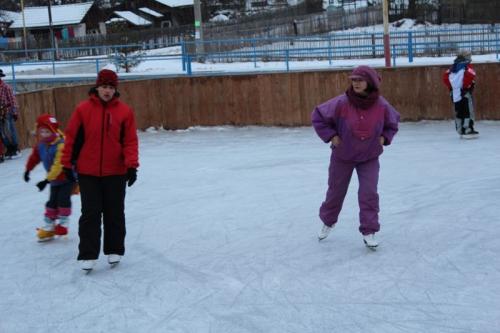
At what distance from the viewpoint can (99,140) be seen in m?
4.87

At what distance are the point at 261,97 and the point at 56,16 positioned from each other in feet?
161

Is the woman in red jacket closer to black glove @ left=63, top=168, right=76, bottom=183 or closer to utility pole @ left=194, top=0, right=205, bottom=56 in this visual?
black glove @ left=63, top=168, right=76, bottom=183

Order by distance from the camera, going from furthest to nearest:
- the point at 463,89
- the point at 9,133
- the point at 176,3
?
the point at 176,3 < the point at 9,133 < the point at 463,89

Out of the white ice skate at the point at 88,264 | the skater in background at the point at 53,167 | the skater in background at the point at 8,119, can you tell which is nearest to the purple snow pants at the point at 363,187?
the white ice skate at the point at 88,264

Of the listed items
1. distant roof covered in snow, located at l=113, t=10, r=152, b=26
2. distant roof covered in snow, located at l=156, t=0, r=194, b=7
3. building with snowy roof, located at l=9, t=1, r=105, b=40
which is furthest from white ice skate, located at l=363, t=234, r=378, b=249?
distant roof covered in snow, located at l=156, t=0, r=194, b=7

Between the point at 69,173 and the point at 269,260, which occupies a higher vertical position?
the point at 69,173

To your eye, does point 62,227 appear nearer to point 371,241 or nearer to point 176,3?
point 371,241

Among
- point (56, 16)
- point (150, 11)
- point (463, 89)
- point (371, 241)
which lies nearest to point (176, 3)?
point (150, 11)

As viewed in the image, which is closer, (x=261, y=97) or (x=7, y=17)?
(x=261, y=97)

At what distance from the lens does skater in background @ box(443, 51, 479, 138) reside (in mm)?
10516

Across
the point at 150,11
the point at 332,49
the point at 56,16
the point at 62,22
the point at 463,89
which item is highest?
the point at 150,11

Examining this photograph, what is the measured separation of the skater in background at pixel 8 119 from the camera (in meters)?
10.6

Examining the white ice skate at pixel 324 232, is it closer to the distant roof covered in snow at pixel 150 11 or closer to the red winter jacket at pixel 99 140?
the red winter jacket at pixel 99 140

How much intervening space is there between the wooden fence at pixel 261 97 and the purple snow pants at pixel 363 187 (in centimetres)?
772
